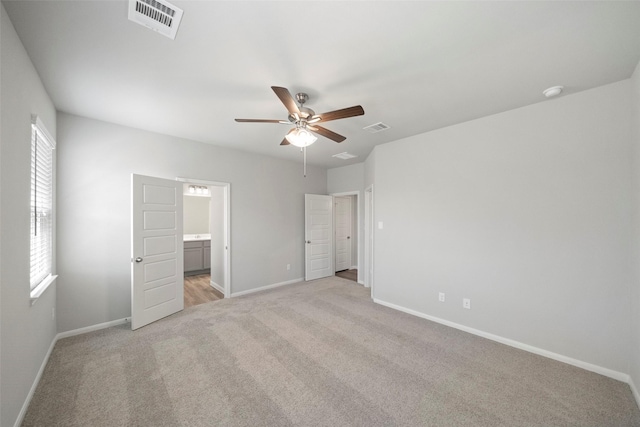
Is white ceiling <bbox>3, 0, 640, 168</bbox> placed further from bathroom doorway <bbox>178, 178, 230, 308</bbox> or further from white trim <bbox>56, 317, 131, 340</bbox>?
white trim <bbox>56, 317, 131, 340</bbox>

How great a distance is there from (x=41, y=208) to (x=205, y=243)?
13.5ft

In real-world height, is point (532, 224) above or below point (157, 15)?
below

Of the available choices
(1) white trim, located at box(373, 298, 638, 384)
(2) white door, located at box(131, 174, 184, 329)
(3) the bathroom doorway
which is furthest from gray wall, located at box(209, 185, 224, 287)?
(1) white trim, located at box(373, 298, 638, 384)

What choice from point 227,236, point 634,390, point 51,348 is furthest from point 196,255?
point 634,390

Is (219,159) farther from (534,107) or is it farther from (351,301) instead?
(534,107)

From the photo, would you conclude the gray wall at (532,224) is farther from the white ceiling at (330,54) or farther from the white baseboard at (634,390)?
the white ceiling at (330,54)

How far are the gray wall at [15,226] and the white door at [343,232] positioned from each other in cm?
557

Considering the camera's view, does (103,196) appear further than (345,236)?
No

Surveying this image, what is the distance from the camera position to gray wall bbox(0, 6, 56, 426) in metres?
1.57

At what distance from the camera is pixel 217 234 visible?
5281 millimetres

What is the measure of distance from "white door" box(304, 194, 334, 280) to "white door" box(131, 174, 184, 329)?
2.68 metres

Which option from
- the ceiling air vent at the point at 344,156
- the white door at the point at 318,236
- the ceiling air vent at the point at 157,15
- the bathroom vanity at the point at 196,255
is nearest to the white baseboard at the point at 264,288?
the white door at the point at 318,236

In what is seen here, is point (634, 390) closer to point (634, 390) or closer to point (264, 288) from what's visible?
point (634, 390)

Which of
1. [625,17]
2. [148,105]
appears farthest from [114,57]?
[625,17]
